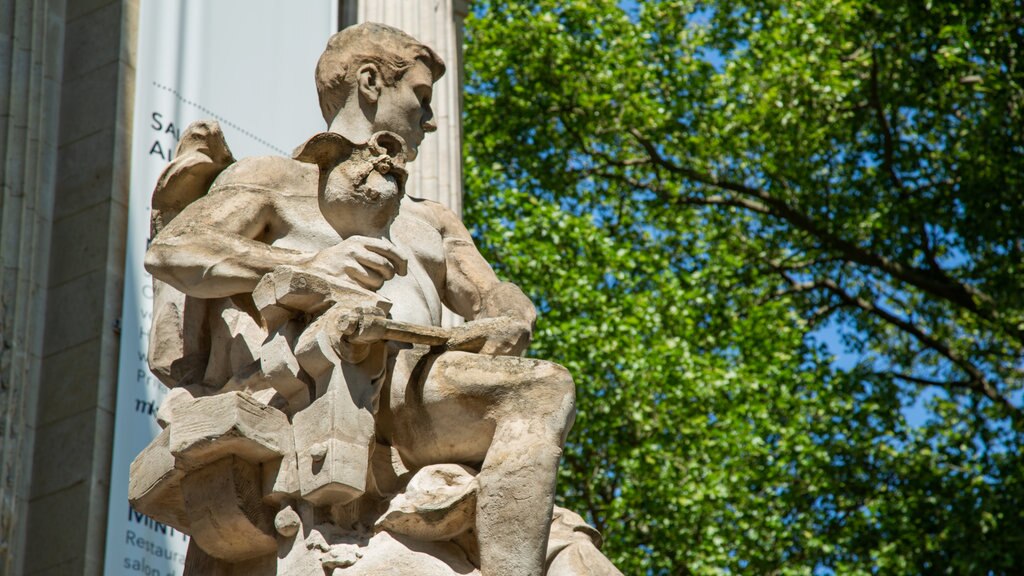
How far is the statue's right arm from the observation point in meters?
5.50

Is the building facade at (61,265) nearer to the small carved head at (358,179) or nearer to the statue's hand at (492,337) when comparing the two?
the small carved head at (358,179)

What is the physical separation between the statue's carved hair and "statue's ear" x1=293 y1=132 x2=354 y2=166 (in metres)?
0.38

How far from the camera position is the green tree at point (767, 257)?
54.2 ft

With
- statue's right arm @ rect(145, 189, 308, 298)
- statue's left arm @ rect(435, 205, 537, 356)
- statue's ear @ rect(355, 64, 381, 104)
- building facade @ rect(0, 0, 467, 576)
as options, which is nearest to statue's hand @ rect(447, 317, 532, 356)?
statue's left arm @ rect(435, 205, 537, 356)

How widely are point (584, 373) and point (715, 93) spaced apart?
4.19 meters

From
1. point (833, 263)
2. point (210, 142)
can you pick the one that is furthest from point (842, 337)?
point (210, 142)

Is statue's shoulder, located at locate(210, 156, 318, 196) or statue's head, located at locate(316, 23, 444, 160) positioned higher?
statue's head, located at locate(316, 23, 444, 160)

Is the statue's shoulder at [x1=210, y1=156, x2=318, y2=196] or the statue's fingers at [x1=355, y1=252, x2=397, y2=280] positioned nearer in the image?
the statue's fingers at [x1=355, y1=252, x2=397, y2=280]

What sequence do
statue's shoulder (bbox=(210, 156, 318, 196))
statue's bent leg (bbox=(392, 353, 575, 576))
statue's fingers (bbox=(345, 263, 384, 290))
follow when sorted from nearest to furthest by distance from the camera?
statue's bent leg (bbox=(392, 353, 575, 576)) < statue's fingers (bbox=(345, 263, 384, 290)) < statue's shoulder (bbox=(210, 156, 318, 196))

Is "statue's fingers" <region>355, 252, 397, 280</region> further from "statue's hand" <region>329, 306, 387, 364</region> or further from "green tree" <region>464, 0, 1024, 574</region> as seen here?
"green tree" <region>464, 0, 1024, 574</region>

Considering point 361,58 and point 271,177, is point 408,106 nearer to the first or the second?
Answer: point 361,58

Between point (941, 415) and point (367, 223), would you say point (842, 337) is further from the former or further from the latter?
point (367, 223)

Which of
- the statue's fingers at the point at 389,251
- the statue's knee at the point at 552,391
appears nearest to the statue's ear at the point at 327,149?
the statue's fingers at the point at 389,251

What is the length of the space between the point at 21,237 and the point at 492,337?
4.25 m
